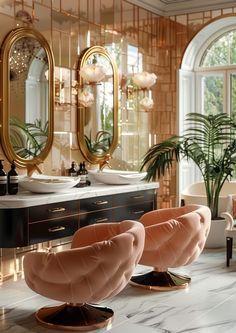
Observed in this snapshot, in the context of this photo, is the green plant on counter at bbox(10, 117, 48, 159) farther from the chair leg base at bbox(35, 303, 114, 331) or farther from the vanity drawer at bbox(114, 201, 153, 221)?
the chair leg base at bbox(35, 303, 114, 331)

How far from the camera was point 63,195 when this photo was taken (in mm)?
4645

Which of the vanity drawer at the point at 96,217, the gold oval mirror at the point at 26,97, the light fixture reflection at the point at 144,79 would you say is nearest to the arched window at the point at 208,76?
the light fixture reflection at the point at 144,79

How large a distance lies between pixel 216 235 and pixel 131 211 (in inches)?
46.9

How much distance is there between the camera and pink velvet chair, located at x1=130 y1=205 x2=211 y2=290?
13.7 feet

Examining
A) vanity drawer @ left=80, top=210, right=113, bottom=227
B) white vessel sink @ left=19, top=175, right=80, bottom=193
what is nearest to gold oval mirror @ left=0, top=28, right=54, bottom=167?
white vessel sink @ left=19, top=175, right=80, bottom=193

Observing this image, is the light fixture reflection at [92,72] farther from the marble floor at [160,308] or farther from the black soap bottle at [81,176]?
the marble floor at [160,308]

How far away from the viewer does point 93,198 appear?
16.6 ft

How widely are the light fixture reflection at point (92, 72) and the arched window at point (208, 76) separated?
1786 millimetres

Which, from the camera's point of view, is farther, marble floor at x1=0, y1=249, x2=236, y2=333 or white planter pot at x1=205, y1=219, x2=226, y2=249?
white planter pot at x1=205, y1=219, x2=226, y2=249

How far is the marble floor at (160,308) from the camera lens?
3559 mm

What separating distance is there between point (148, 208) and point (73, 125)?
127cm

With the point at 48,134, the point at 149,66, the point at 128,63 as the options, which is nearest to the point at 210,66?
the point at 149,66

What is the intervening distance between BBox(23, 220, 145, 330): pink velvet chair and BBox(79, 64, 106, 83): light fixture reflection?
244 cm

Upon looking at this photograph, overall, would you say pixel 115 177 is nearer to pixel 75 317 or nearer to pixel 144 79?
pixel 144 79
